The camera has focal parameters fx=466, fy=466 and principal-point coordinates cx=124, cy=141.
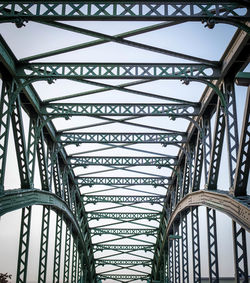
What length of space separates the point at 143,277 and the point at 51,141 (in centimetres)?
3106

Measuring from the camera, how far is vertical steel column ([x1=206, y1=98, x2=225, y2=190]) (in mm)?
17094

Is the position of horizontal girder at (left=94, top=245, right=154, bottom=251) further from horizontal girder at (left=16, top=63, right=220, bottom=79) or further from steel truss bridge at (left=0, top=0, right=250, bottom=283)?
horizontal girder at (left=16, top=63, right=220, bottom=79)

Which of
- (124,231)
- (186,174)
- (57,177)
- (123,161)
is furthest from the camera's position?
(124,231)

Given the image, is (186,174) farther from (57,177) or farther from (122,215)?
(122,215)

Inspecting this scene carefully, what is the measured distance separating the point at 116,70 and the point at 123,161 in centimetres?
1125

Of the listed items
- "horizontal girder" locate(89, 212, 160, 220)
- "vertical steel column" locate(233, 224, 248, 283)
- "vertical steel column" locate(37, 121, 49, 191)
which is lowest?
"vertical steel column" locate(233, 224, 248, 283)

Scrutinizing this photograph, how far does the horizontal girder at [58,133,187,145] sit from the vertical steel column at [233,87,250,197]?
8.69 m

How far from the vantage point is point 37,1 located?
487 inches

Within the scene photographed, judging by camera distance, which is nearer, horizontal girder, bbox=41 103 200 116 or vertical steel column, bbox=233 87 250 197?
vertical steel column, bbox=233 87 250 197

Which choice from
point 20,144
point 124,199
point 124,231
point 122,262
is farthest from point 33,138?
point 122,262

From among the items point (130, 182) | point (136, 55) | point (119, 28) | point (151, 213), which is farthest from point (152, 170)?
point (119, 28)

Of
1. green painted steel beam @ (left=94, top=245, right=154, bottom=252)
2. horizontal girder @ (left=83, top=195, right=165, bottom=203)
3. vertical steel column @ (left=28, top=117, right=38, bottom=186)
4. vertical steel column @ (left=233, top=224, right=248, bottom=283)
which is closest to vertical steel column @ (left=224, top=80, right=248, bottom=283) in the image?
vertical steel column @ (left=233, top=224, right=248, bottom=283)

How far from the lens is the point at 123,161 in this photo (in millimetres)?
27344

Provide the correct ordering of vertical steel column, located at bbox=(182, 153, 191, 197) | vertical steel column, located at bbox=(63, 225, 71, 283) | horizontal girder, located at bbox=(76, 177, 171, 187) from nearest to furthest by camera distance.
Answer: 1. vertical steel column, located at bbox=(182, 153, 191, 197)
2. vertical steel column, located at bbox=(63, 225, 71, 283)
3. horizontal girder, located at bbox=(76, 177, 171, 187)
